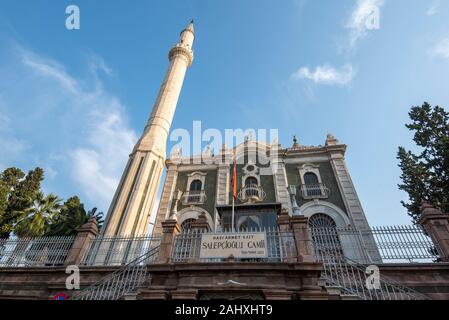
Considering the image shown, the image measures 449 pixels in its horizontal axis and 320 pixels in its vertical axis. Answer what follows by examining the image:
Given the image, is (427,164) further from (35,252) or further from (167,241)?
(35,252)

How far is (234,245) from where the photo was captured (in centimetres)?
788

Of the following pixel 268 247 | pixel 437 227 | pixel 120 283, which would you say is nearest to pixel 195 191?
pixel 120 283

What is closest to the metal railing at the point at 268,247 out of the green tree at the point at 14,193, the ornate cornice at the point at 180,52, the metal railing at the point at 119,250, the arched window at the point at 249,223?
the metal railing at the point at 119,250

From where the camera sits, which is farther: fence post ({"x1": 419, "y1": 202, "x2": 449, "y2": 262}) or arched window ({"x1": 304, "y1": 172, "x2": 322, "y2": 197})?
arched window ({"x1": 304, "y1": 172, "x2": 322, "y2": 197})

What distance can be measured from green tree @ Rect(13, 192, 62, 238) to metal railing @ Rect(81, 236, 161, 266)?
41.4 feet

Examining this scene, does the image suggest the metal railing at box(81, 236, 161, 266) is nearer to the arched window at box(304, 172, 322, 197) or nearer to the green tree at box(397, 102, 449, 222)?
the arched window at box(304, 172, 322, 197)

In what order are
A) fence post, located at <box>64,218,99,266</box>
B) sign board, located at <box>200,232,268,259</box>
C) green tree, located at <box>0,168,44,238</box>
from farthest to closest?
1. green tree, located at <box>0,168,44,238</box>
2. fence post, located at <box>64,218,99,266</box>
3. sign board, located at <box>200,232,268,259</box>

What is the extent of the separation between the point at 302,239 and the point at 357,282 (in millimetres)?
2043

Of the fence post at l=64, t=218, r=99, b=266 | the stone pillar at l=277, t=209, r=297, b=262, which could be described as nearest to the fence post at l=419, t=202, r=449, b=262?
the stone pillar at l=277, t=209, r=297, b=262

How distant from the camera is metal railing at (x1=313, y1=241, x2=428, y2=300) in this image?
6.96 m
